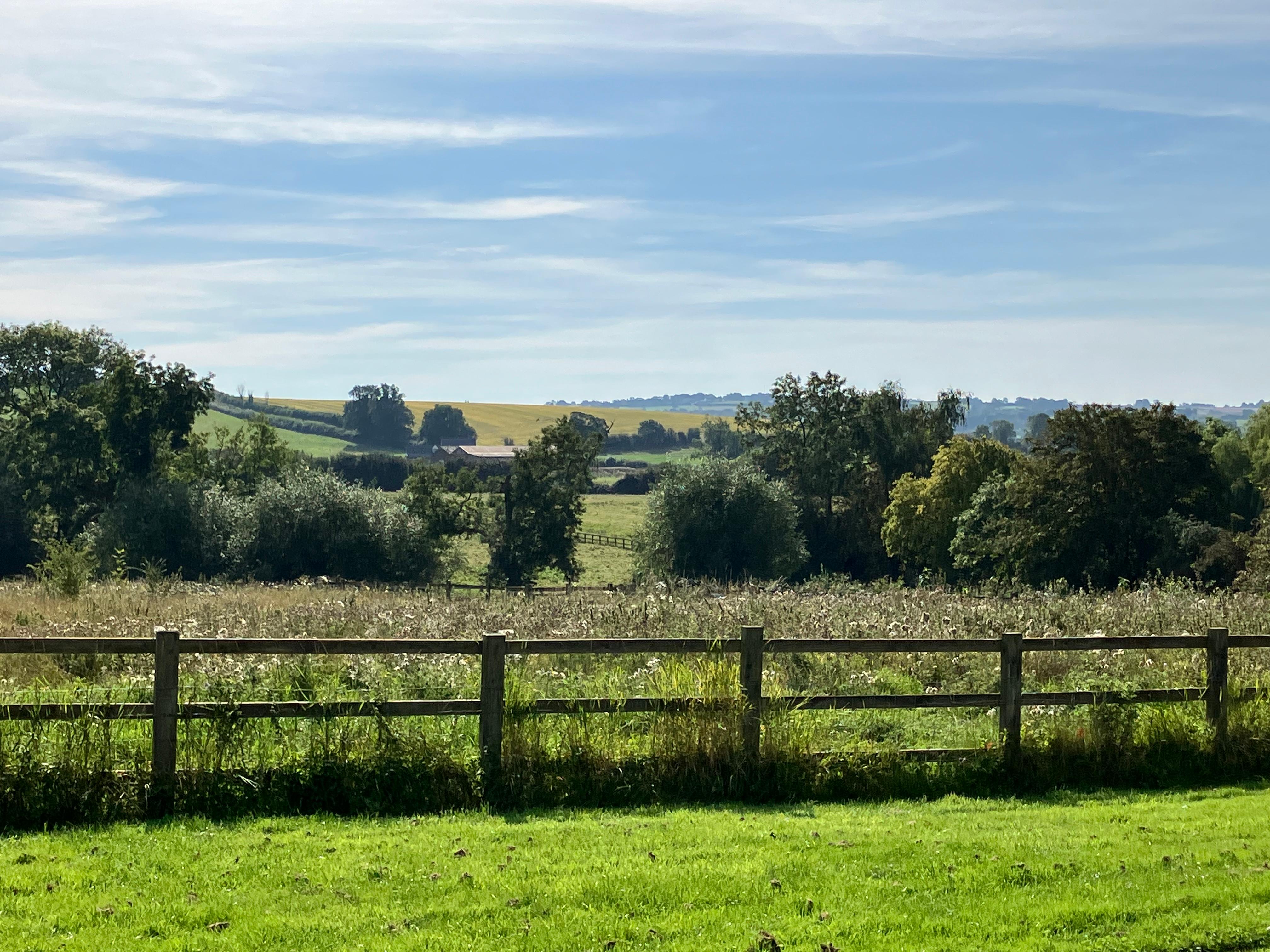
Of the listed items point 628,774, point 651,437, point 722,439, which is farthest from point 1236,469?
point 651,437

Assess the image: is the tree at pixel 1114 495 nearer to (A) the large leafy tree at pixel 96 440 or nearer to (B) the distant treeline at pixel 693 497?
(B) the distant treeline at pixel 693 497

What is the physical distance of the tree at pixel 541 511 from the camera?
2267 inches

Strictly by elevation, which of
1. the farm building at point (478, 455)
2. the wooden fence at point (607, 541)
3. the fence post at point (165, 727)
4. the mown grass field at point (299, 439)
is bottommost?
the wooden fence at point (607, 541)

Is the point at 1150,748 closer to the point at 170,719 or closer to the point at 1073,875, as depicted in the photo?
the point at 1073,875

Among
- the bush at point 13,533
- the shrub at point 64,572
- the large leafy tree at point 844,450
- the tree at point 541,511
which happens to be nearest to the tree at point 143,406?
the bush at point 13,533

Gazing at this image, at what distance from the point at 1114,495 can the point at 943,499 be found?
1231 centimetres

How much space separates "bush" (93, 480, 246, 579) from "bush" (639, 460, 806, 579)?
19.7m

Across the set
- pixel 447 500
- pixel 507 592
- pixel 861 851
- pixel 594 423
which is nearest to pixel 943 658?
pixel 861 851

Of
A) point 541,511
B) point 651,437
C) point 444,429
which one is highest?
point 444,429

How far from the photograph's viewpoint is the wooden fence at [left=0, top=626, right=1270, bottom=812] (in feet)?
28.6

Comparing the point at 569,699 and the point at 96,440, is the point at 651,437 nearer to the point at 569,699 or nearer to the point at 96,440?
the point at 96,440

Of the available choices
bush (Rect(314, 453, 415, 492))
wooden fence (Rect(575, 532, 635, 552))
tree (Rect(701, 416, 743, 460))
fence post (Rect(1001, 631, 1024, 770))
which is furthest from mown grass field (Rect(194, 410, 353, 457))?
fence post (Rect(1001, 631, 1024, 770))

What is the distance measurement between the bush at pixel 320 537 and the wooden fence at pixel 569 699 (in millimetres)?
42176

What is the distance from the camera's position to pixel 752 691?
9.71 m
